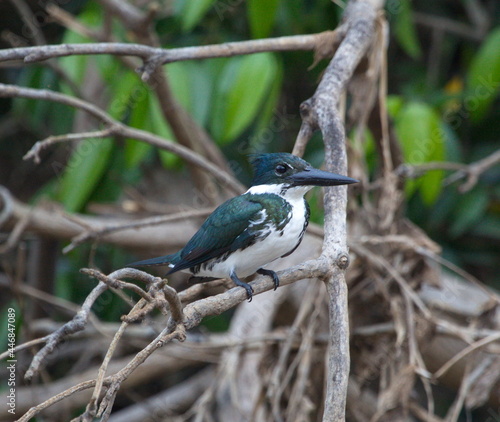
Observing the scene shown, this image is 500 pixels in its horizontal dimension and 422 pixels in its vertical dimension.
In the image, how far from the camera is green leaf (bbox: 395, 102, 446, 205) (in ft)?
9.98

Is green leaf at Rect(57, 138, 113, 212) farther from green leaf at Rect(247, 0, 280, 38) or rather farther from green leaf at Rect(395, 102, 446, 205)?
green leaf at Rect(395, 102, 446, 205)

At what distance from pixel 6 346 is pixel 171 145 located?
6.19ft

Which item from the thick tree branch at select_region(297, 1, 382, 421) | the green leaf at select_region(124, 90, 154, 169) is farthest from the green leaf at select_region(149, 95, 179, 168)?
the thick tree branch at select_region(297, 1, 382, 421)

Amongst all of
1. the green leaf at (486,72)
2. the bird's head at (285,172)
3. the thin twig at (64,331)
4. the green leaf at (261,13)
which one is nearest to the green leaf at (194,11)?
the green leaf at (261,13)

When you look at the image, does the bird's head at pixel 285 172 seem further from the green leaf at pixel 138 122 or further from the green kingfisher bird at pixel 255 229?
the green leaf at pixel 138 122

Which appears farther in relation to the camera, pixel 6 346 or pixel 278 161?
pixel 6 346

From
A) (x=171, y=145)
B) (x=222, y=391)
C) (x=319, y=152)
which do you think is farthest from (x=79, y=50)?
(x=319, y=152)

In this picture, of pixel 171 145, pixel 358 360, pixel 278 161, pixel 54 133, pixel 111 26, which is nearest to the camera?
pixel 278 161

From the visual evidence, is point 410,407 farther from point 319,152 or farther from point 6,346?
point 6,346

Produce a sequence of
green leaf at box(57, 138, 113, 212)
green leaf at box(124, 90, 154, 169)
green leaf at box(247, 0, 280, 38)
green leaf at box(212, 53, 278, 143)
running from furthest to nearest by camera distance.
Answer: green leaf at box(57, 138, 113, 212)
green leaf at box(124, 90, 154, 169)
green leaf at box(247, 0, 280, 38)
green leaf at box(212, 53, 278, 143)

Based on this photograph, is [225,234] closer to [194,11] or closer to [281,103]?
[194,11]

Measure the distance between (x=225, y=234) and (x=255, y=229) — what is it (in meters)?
0.09

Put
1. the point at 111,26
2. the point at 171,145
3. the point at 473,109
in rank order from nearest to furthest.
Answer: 1. the point at 171,145
2. the point at 111,26
3. the point at 473,109

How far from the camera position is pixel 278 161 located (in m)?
2.12
